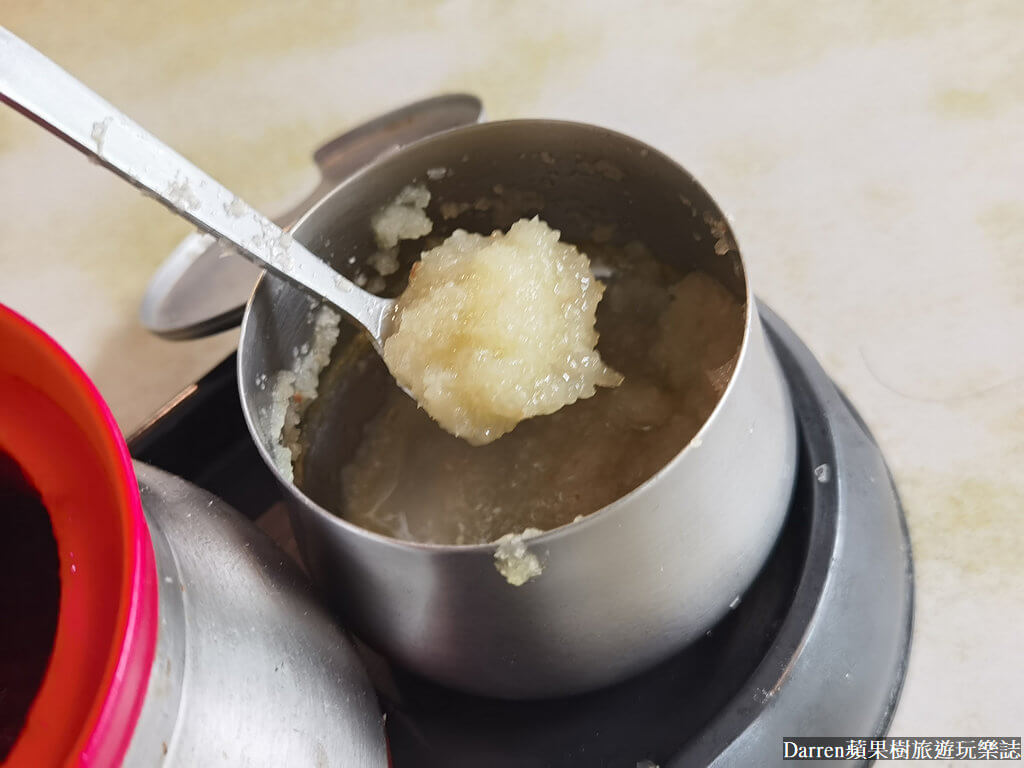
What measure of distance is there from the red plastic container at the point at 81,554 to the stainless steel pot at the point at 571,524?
9 cm

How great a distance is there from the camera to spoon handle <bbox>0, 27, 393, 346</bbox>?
35 cm

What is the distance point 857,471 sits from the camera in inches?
18.9

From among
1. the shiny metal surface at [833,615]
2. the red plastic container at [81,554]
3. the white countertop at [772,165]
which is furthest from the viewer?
the white countertop at [772,165]

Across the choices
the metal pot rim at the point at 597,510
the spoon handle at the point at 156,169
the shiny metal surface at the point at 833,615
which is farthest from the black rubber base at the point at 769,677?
the spoon handle at the point at 156,169

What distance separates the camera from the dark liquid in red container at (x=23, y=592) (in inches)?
12.4

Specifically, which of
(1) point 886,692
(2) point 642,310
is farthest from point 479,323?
(1) point 886,692

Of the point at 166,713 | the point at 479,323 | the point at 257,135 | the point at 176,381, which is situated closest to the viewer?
the point at 166,713

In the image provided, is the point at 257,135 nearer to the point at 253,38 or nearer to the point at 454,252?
the point at 253,38

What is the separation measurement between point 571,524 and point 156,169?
9.9 inches

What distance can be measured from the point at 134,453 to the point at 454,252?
9.4 inches

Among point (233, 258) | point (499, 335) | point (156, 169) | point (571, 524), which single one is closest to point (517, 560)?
point (571, 524)

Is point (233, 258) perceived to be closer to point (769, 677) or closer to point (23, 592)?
point (23, 592)

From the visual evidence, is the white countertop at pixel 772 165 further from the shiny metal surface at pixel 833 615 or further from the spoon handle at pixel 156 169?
the spoon handle at pixel 156 169

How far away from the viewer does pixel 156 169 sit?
1.30 feet
